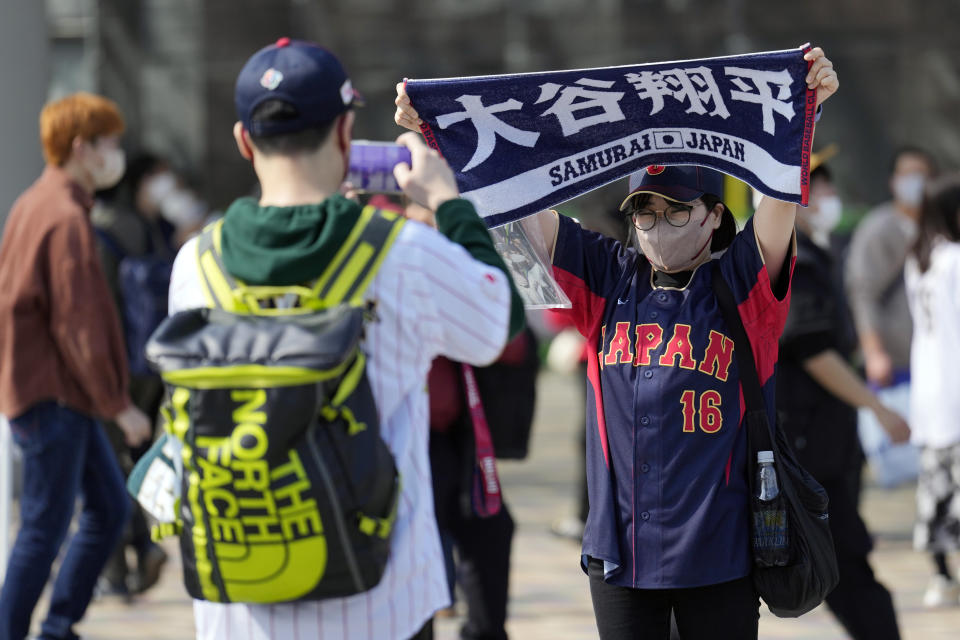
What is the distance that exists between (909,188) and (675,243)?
6.40m

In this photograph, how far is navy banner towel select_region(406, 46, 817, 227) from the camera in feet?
12.0

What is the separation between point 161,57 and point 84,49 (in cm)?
101

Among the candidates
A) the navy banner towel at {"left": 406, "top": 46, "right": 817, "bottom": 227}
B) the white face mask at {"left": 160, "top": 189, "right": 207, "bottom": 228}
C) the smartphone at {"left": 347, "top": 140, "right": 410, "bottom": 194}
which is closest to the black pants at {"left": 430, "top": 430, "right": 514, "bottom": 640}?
the smartphone at {"left": 347, "top": 140, "right": 410, "bottom": 194}

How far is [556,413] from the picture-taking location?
50.1 ft

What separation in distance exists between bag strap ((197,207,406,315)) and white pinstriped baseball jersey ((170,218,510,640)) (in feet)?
0.09

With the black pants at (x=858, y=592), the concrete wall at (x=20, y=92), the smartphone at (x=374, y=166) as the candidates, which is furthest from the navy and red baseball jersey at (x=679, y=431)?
the concrete wall at (x=20, y=92)

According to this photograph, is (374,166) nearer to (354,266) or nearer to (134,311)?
(354,266)

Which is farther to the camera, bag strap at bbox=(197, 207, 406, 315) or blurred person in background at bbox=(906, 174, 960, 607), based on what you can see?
blurred person in background at bbox=(906, 174, 960, 607)

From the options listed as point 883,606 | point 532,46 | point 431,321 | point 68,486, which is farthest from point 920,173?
point 532,46

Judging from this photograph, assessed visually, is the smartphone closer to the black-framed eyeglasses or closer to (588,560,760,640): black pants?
the black-framed eyeglasses

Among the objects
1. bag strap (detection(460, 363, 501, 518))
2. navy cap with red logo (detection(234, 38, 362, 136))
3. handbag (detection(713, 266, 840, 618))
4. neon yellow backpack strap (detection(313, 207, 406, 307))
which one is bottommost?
bag strap (detection(460, 363, 501, 518))

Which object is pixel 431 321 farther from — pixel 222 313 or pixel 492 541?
pixel 492 541

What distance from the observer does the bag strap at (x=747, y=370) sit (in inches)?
143

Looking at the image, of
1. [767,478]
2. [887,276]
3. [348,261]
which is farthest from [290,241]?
[887,276]
